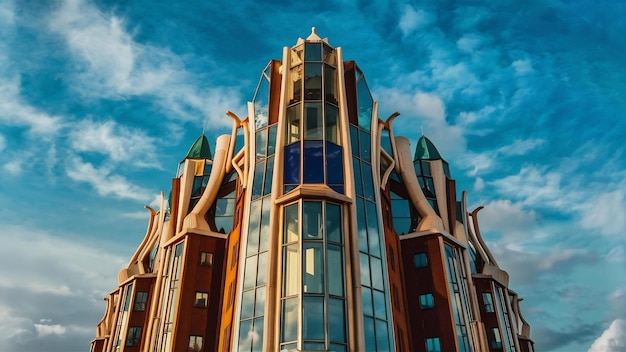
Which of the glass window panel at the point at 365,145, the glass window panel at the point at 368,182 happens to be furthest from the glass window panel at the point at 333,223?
the glass window panel at the point at 365,145

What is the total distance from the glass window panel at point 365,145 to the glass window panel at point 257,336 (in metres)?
14.1

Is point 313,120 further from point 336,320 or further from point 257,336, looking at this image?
point 257,336

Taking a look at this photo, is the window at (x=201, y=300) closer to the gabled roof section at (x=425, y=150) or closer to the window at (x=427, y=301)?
the window at (x=427, y=301)

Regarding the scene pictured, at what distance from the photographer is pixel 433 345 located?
131ft

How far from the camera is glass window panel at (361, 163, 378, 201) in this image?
126ft

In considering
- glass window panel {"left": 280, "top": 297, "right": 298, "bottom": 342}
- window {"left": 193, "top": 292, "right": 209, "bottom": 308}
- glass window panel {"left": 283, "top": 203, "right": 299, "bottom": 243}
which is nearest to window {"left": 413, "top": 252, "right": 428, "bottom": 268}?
glass window panel {"left": 283, "top": 203, "right": 299, "bottom": 243}

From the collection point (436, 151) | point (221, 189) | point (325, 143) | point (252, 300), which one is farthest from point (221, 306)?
point (436, 151)

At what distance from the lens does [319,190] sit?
35125mm

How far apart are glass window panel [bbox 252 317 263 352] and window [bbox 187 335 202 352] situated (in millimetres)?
9069

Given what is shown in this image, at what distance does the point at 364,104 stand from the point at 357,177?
7962 mm

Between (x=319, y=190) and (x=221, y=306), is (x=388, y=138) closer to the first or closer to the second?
(x=319, y=190)

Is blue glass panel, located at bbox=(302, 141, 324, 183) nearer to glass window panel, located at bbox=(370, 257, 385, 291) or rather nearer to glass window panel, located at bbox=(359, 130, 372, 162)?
glass window panel, located at bbox=(359, 130, 372, 162)

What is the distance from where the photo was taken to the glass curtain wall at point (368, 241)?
1294 inches

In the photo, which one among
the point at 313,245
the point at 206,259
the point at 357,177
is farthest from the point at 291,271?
the point at 206,259
